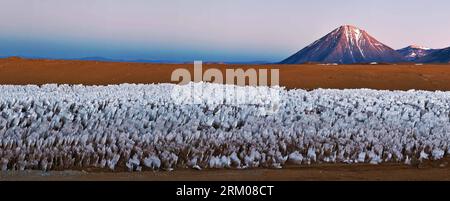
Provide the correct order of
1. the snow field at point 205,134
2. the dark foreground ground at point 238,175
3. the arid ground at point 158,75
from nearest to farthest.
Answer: the dark foreground ground at point 238,175, the snow field at point 205,134, the arid ground at point 158,75

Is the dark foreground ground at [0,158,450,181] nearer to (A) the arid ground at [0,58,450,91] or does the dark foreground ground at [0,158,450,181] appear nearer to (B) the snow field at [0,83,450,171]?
(B) the snow field at [0,83,450,171]

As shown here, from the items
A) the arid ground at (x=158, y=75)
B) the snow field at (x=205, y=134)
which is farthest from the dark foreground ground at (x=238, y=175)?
the arid ground at (x=158, y=75)

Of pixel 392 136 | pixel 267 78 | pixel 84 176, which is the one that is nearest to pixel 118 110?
pixel 392 136

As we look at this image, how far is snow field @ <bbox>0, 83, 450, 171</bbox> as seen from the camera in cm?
1037

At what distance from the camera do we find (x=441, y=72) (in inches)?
1965

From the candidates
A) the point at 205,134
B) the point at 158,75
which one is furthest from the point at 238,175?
the point at 158,75

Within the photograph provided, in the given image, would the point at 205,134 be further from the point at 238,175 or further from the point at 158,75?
the point at 158,75

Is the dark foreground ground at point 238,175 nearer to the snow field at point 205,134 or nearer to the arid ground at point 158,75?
the snow field at point 205,134

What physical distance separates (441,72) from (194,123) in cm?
3943

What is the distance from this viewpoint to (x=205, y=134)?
13.1 metres

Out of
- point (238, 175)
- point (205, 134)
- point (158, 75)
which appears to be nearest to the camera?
point (238, 175)

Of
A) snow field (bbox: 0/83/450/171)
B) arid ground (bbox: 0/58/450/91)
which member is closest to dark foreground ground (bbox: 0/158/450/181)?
snow field (bbox: 0/83/450/171)

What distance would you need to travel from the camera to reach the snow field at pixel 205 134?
34.0 feet
